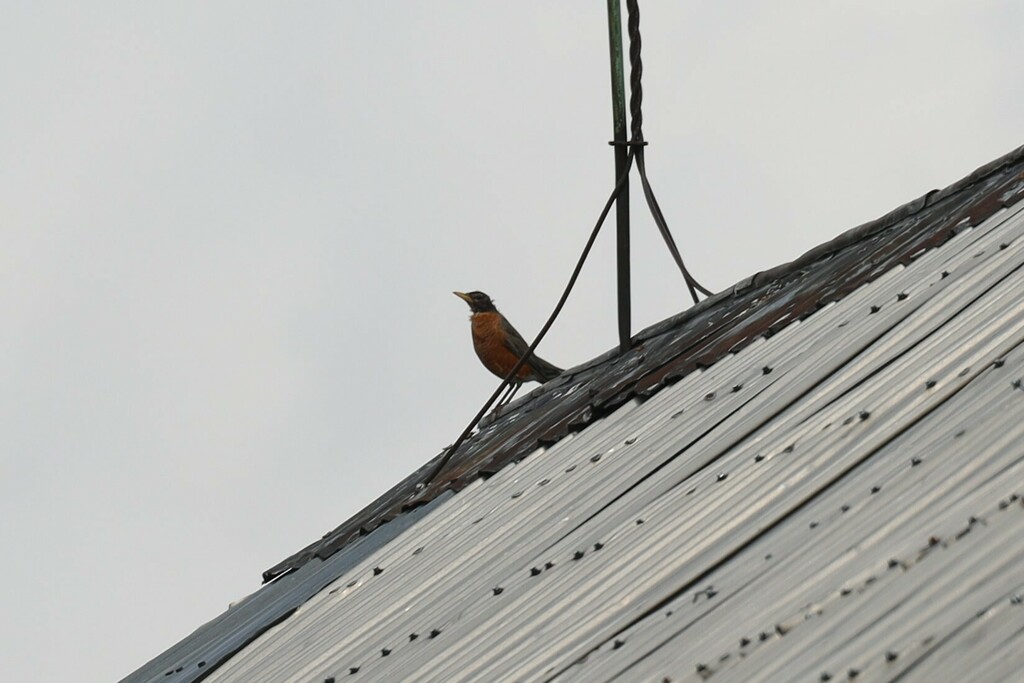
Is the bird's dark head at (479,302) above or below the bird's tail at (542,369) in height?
above

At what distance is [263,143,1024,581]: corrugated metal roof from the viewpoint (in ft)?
21.4

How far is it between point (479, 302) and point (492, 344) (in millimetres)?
509

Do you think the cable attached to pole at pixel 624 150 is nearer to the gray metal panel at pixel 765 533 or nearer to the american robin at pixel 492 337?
the gray metal panel at pixel 765 533

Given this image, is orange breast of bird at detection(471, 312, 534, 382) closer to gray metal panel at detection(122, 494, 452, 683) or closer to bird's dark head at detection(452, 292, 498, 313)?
bird's dark head at detection(452, 292, 498, 313)

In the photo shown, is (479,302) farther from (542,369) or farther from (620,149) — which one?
(620,149)

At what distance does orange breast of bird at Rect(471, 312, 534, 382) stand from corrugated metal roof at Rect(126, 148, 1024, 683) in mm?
7130

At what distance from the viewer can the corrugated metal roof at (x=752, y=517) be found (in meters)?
3.29

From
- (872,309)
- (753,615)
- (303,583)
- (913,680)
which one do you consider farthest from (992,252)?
(303,583)

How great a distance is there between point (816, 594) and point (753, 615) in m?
0.15

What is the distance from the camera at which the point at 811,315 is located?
6328mm

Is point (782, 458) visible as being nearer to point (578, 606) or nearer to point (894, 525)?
point (578, 606)

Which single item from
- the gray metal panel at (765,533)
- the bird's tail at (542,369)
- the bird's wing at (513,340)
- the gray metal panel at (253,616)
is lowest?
the gray metal panel at (765,533)

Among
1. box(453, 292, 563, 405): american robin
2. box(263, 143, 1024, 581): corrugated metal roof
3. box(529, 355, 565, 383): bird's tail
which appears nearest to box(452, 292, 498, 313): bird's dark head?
box(453, 292, 563, 405): american robin

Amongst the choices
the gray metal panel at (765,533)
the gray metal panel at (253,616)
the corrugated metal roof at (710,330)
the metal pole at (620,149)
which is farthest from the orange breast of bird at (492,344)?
the gray metal panel at (765,533)
